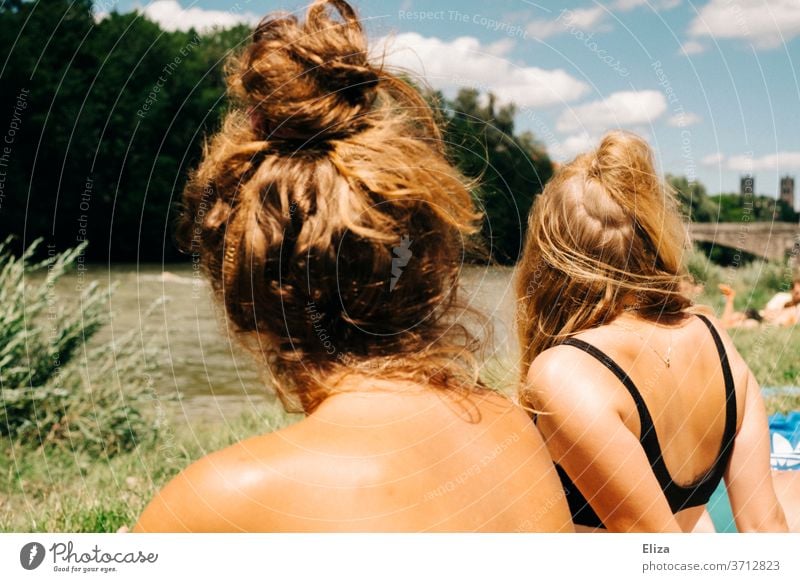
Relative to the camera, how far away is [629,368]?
4.02ft

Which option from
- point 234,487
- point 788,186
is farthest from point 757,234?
point 234,487

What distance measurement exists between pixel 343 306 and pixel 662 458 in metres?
0.70

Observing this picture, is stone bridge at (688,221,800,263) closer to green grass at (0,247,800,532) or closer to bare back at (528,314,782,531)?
green grass at (0,247,800,532)

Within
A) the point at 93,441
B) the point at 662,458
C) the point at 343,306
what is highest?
the point at 343,306

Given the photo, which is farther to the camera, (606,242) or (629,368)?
(606,242)

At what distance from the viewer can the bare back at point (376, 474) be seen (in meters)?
0.71

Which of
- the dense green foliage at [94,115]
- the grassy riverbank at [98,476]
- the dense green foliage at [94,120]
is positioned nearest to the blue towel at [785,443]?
the grassy riverbank at [98,476]

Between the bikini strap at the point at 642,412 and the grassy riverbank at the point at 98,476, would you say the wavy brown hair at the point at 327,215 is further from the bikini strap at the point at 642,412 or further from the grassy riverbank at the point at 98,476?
the grassy riverbank at the point at 98,476

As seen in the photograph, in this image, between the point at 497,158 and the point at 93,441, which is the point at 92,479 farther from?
the point at 497,158

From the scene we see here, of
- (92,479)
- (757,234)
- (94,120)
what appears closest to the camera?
(92,479)

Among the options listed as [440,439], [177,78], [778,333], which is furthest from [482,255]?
[177,78]

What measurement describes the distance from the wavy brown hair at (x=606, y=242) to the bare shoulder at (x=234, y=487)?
30.6 inches

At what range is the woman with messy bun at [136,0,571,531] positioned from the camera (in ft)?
2.41

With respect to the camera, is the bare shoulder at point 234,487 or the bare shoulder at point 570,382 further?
the bare shoulder at point 570,382
